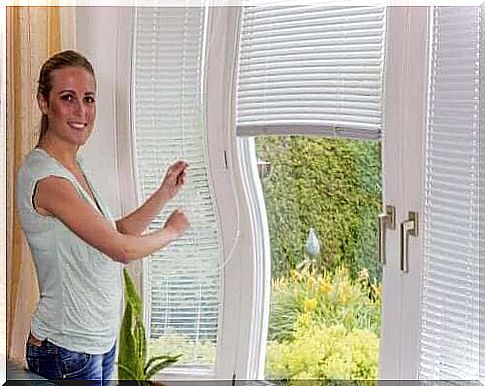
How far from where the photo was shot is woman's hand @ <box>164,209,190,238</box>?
160 cm

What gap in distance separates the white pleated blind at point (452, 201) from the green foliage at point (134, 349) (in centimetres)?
51

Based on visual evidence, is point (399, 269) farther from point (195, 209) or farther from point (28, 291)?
point (28, 291)

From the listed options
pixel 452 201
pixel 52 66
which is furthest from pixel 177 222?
pixel 452 201

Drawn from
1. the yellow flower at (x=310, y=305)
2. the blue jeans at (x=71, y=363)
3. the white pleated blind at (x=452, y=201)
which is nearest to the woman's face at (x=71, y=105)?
the blue jeans at (x=71, y=363)

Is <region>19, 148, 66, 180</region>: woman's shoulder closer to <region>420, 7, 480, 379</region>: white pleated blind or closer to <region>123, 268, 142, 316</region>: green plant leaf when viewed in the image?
<region>123, 268, 142, 316</region>: green plant leaf

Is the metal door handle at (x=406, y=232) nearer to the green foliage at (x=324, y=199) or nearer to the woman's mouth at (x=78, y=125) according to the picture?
the green foliage at (x=324, y=199)

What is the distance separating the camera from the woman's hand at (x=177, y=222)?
1602 millimetres

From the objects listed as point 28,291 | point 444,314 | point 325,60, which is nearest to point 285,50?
point 325,60

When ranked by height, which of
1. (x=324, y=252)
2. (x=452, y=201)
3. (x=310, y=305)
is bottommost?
(x=310, y=305)

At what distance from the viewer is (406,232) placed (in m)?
1.54

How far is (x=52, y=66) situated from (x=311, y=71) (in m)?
0.49

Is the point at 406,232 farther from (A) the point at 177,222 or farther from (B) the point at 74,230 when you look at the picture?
(B) the point at 74,230

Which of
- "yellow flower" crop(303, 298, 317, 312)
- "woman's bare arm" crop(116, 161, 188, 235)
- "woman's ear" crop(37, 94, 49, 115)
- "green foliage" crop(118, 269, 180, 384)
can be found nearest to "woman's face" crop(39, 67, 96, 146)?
"woman's ear" crop(37, 94, 49, 115)

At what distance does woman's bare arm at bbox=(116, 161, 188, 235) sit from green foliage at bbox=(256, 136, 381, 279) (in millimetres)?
161
